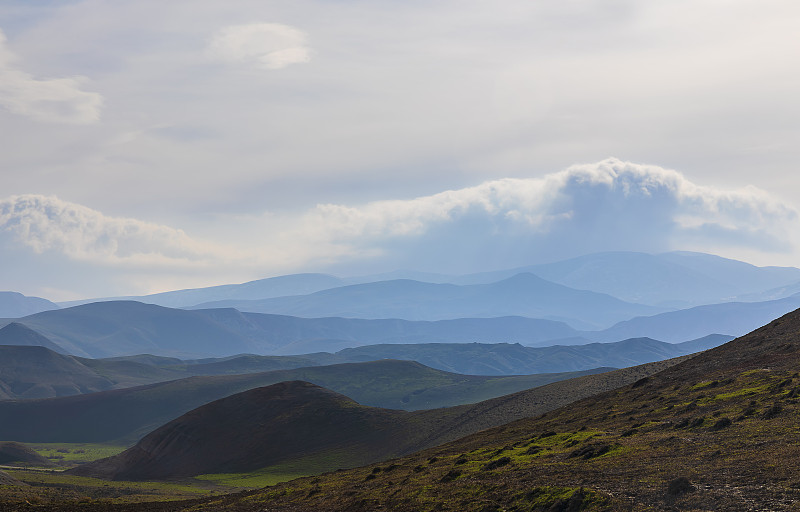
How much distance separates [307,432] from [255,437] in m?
14.2

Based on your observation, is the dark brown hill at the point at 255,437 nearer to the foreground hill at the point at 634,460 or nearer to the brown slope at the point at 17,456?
the brown slope at the point at 17,456

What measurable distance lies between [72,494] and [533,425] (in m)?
60.6

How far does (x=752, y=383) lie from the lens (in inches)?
2564

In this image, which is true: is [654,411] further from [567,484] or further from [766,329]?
[766,329]

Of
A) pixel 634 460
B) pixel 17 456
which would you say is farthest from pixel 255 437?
pixel 634 460

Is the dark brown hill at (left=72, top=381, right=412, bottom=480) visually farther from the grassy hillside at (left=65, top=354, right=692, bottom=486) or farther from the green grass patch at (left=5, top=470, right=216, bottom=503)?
the green grass patch at (left=5, top=470, right=216, bottom=503)

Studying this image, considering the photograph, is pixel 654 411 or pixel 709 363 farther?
pixel 709 363

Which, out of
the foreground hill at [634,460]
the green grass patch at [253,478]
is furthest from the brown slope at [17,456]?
the foreground hill at [634,460]

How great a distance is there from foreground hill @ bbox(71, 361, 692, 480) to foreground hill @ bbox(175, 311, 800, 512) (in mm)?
45690

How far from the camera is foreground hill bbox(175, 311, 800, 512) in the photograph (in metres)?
35.5

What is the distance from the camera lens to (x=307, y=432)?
176 meters

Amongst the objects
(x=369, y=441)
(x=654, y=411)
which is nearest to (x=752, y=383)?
(x=654, y=411)

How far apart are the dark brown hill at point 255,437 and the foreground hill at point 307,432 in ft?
0.85

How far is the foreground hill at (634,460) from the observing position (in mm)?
35469
